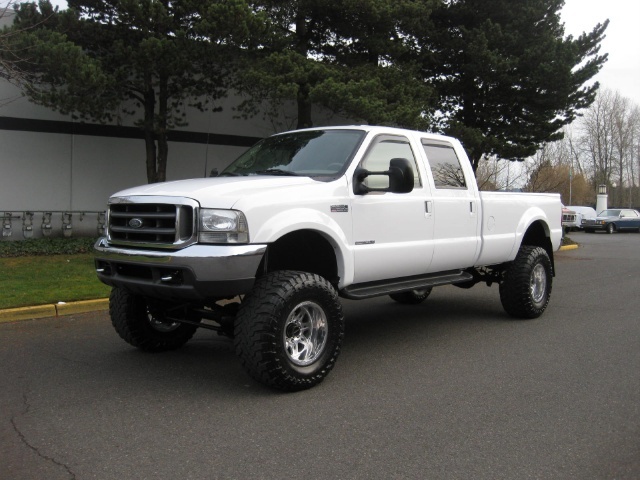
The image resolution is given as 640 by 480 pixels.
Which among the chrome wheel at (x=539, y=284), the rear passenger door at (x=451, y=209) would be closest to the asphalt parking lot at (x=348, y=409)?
the chrome wheel at (x=539, y=284)

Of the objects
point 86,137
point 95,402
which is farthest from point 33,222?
point 95,402

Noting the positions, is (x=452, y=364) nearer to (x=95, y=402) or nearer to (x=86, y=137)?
(x=95, y=402)

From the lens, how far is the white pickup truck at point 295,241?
14.7ft

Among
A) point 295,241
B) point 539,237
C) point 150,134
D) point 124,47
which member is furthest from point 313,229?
point 150,134

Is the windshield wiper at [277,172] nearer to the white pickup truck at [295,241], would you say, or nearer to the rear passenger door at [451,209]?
the white pickup truck at [295,241]

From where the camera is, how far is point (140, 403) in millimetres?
4535

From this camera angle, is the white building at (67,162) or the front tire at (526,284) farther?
the white building at (67,162)

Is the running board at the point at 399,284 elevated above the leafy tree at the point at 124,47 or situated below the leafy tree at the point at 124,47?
below

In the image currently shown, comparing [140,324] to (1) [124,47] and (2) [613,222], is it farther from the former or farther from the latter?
(2) [613,222]

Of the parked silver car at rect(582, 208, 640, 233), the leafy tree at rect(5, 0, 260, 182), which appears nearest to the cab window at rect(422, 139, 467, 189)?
the leafy tree at rect(5, 0, 260, 182)

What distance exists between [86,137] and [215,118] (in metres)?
3.69

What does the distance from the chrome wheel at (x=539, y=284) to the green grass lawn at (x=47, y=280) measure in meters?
6.12

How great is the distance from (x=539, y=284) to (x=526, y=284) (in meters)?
0.58

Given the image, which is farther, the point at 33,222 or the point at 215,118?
→ the point at 215,118
